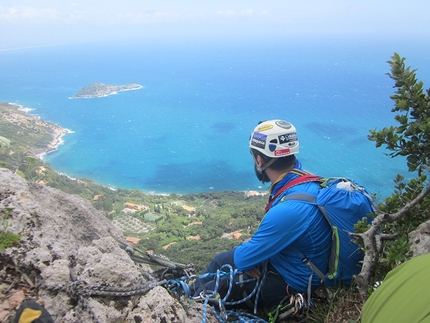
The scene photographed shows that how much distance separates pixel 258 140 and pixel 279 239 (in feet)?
3.05

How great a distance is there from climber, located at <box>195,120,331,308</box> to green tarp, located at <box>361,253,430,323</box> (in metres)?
1.05

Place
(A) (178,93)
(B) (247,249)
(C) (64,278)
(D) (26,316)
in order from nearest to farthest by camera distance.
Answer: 1. (D) (26,316)
2. (C) (64,278)
3. (B) (247,249)
4. (A) (178,93)

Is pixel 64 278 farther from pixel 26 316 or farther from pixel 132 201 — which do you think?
pixel 132 201

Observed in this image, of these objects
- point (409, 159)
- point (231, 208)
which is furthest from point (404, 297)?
point (231, 208)

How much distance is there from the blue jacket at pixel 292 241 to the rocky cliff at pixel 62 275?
0.66m

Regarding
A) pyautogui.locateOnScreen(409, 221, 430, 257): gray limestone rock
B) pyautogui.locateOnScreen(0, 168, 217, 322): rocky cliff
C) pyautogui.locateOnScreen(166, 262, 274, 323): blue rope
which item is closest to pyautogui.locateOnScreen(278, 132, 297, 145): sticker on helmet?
pyautogui.locateOnScreen(166, 262, 274, 323): blue rope

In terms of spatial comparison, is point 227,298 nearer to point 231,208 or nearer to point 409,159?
point 409,159

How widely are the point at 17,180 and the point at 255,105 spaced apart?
105m

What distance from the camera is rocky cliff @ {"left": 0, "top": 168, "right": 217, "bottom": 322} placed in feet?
6.79

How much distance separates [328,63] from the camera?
6939 inches

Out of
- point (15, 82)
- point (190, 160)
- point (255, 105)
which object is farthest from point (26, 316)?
point (15, 82)

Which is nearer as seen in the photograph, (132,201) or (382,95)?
(132,201)

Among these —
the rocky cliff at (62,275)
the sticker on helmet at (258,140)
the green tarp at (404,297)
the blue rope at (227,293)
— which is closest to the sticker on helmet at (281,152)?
the sticker on helmet at (258,140)

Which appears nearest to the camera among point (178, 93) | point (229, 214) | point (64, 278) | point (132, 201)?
point (64, 278)
